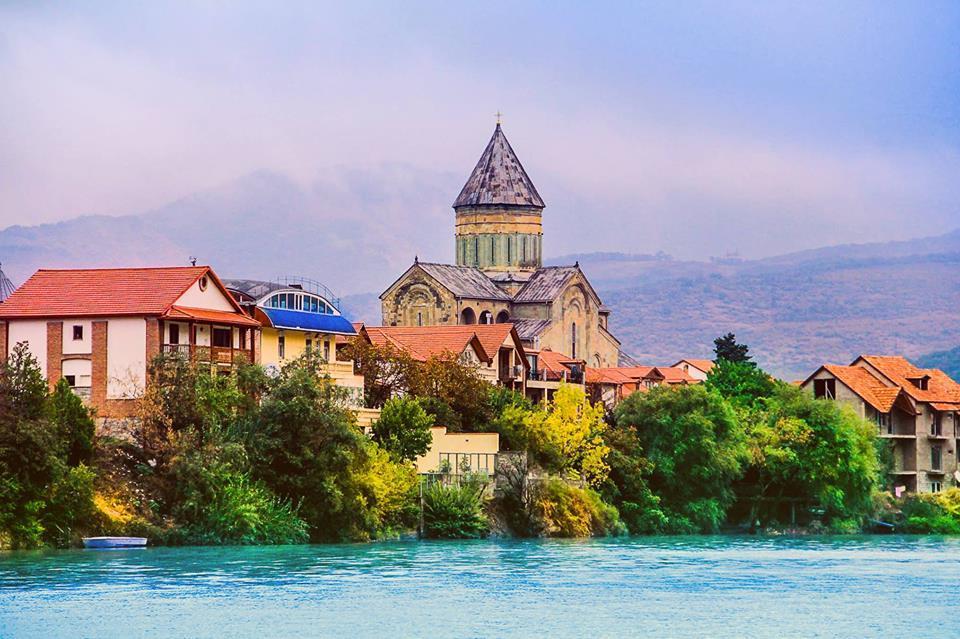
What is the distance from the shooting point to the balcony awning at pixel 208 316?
74375mm

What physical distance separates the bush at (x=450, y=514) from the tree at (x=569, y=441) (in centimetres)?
694

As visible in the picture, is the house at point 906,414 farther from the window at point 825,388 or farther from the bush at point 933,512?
the bush at point 933,512

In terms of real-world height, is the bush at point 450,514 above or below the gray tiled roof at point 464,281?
below

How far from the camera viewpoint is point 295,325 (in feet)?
271

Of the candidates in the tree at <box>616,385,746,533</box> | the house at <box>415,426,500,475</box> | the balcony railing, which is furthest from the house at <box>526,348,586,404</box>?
the balcony railing

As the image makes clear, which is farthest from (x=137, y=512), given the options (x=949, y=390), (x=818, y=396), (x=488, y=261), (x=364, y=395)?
(x=488, y=261)

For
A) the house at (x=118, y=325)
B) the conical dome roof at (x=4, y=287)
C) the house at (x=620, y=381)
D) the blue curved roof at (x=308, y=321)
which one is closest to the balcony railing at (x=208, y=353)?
the house at (x=118, y=325)

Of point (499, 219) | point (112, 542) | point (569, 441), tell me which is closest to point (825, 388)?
point (569, 441)

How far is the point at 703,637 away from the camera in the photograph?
1865 inches

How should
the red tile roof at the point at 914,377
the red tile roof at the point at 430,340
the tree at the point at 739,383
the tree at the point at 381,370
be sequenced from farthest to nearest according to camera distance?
1. the red tile roof at the point at 914,377
2. the tree at the point at 739,383
3. the red tile roof at the point at 430,340
4. the tree at the point at 381,370

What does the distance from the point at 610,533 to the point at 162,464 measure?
2209 cm

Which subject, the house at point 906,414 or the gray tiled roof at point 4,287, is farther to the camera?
the house at point 906,414

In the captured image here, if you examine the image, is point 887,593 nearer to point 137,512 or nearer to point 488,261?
point 137,512

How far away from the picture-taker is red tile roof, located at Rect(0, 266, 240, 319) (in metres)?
74.9
